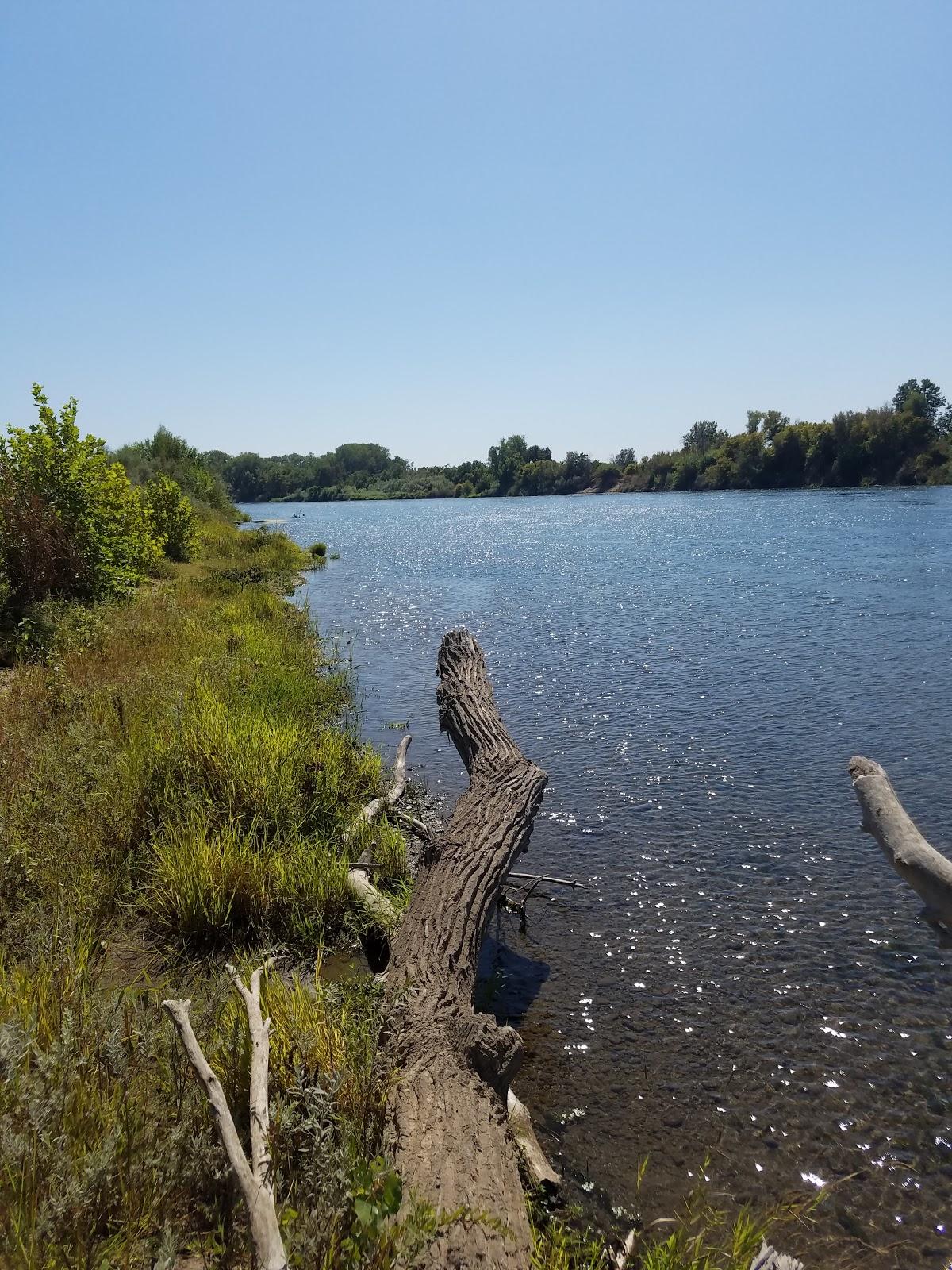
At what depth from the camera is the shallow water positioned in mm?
4309

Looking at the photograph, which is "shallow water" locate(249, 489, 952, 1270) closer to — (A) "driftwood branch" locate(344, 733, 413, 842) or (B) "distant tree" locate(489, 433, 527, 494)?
(A) "driftwood branch" locate(344, 733, 413, 842)

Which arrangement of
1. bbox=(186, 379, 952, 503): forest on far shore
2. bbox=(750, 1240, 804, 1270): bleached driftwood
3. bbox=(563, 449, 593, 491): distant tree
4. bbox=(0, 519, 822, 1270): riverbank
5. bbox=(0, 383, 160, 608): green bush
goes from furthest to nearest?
bbox=(563, 449, 593, 491): distant tree < bbox=(186, 379, 952, 503): forest on far shore < bbox=(0, 383, 160, 608): green bush < bbox=(750, 1240, 804, 1270): bleached driftwood < bbox=(0, 519, 822, 1270): riverbank

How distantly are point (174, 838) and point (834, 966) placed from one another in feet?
16.9

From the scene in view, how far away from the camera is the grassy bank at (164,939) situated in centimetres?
263

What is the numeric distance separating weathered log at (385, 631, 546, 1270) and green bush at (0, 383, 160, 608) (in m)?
10.4

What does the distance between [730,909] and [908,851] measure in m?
4.61

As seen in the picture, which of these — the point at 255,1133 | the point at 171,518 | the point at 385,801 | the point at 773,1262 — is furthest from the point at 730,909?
the point at 171,518

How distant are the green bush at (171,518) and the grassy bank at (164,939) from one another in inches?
622

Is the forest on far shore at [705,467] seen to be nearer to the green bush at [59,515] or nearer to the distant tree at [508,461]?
the distant tree at [508,461]

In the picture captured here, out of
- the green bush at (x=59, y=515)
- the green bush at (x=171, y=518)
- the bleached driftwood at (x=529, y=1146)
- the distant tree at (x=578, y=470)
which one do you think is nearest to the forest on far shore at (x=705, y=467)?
the distant tree at (x=578, y=470)

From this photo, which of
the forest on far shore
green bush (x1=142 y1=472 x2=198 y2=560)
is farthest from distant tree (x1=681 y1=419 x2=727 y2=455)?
green bush (x1=142 y1=472 x2=198 y2=560)

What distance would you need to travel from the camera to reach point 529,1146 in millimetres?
4105

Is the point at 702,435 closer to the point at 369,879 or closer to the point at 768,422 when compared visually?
the point at 768,422

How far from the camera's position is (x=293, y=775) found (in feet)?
25.1
